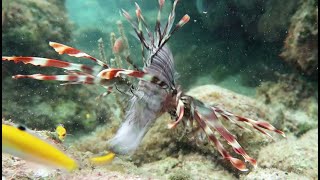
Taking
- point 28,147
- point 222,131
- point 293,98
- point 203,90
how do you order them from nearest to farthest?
point 28,147
point 222,131
point 203,90
point 293,98

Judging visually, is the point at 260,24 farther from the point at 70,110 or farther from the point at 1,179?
the point at 1,179

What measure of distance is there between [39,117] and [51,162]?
13.8 feet

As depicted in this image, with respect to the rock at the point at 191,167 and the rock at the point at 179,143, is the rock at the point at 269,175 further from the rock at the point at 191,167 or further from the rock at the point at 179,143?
the rock at the point at 179,143

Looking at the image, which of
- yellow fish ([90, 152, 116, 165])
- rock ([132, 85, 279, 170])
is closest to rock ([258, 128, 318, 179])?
rock ([132, 85, 279, 170])

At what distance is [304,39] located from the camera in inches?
200

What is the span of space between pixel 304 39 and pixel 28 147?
492cm

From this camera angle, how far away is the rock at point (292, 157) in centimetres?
251

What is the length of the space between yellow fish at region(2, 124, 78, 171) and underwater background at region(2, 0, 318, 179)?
1.47ft

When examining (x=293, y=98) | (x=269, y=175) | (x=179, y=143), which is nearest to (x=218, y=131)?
(x=269, y=175)

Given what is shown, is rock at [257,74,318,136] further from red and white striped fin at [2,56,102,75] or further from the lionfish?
red and white striped fin at [2,56,102,75]

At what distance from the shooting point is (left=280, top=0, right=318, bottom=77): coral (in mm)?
4988

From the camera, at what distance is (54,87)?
530cm

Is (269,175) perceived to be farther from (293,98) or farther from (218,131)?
(293,98)

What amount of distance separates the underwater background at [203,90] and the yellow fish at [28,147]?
1.47 ft
